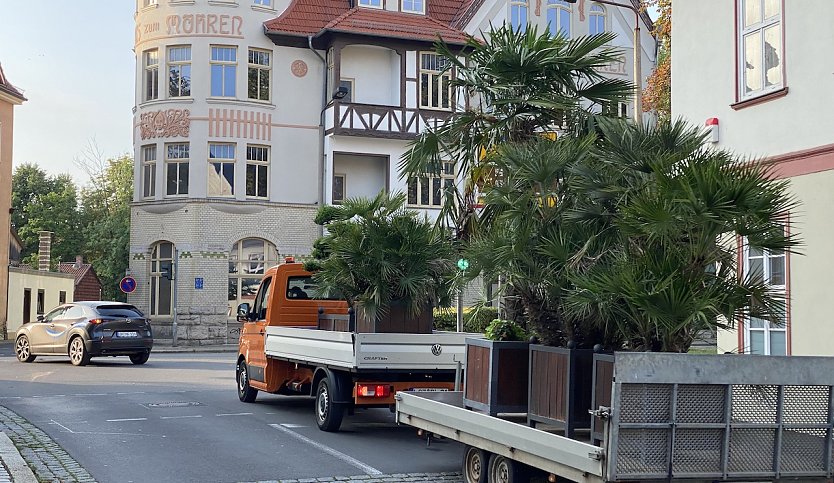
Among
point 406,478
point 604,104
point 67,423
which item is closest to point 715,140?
point 604,104

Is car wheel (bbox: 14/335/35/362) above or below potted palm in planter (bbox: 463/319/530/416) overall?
below

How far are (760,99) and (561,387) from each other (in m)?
6.90

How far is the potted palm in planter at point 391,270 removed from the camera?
42.7ft

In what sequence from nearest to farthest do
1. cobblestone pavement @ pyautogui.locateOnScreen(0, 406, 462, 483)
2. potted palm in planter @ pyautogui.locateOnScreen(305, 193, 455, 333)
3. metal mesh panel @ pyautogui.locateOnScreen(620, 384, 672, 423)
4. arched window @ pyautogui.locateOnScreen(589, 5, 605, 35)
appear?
1. metal mesh panel @ pyautogui.locateOnScreen(620, 384, 672, 423)
2. cobblestone pavement @ pyautogui.locateOnScreen(0, 406, 462, 483)
3. potted palm in planter @ pyautogui.locateOnScreen(305, 193, 455, 333)
4. arched window @ pyautogui.locateOnScreen(589, 5, 605, 35)

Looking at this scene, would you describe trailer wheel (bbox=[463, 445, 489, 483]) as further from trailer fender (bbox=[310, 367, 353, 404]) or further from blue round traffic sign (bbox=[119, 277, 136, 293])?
blue round traffic sign (bbox=[119, 277, 136, 293])

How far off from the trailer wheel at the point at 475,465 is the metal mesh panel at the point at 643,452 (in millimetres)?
2156

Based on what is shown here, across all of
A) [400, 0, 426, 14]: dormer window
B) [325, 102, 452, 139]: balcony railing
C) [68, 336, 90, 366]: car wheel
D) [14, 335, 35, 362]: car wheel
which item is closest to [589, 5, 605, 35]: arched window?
[400, 0, 426, 14]: dormer window

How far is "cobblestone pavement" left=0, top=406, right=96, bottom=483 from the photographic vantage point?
964cm

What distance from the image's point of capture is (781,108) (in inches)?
510

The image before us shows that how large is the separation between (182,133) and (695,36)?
25.5 m

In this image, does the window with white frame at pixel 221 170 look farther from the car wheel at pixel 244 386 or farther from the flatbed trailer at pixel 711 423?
the flatbed trailer at pixel 711 423

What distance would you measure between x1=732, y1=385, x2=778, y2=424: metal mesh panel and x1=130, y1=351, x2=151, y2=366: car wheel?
67.3 feet

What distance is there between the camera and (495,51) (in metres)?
10.9

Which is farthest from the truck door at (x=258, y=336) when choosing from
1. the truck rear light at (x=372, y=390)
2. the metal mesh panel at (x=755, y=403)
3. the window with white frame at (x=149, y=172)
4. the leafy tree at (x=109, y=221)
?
the leafy tree at (x=109, y=221)
